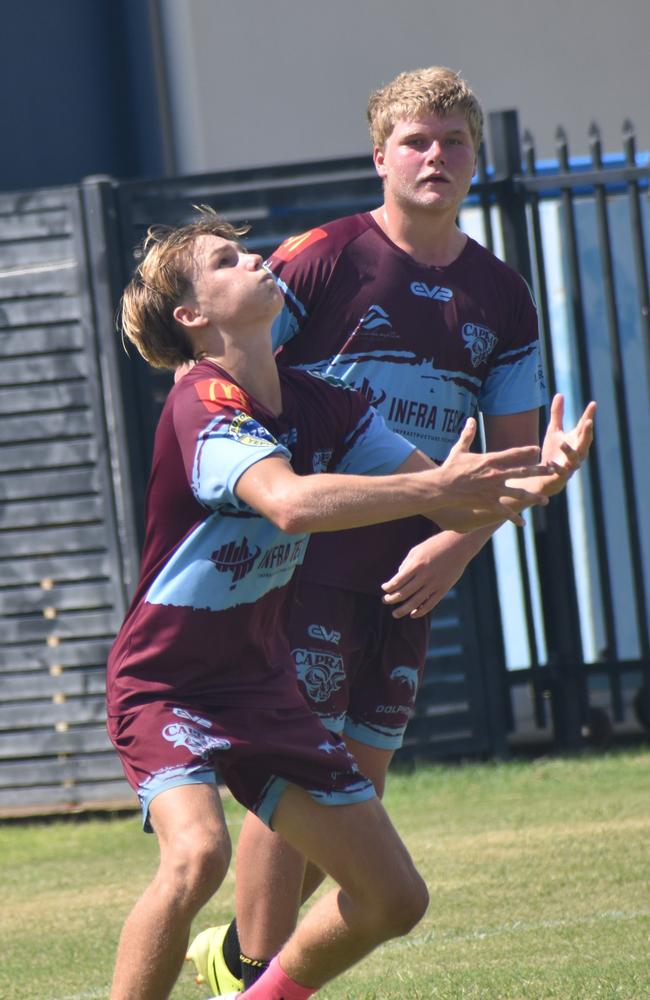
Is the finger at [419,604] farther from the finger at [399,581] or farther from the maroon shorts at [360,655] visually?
the maroon shorts at [360,655]

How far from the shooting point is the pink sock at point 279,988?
3385 mm

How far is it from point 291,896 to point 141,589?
0.93 meters

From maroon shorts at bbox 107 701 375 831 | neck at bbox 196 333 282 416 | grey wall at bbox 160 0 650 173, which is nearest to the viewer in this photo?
maroon shorts at bbox 107 701 375 831

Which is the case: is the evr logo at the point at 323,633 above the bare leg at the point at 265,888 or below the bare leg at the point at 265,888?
above

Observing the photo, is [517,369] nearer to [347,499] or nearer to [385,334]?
[385,334]

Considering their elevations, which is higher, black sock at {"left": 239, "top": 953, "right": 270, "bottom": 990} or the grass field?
black sock at {"left": 239, "top": 953, "right": 270, "bottom": 990}

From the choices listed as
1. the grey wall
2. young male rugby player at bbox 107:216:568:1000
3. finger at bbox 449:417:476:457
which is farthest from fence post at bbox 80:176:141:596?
finger at bbox 449:417:476:457

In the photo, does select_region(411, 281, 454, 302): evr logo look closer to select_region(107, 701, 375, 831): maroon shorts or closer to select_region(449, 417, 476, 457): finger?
select_region(449, 417, 476, 457): finger

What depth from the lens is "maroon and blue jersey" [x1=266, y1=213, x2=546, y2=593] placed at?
3.95 meters

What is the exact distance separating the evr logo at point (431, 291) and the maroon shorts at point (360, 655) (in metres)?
0.77

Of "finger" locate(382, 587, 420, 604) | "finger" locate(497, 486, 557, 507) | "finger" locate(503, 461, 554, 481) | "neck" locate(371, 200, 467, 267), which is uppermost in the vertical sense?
"neck" locate(371, 200, 467, 267)

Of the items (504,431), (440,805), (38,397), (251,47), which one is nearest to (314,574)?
(504,431)

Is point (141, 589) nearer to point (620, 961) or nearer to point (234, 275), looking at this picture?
point (234, 275)

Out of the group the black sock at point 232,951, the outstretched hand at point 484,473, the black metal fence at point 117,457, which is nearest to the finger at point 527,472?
the outstretched hand at point 484,473
